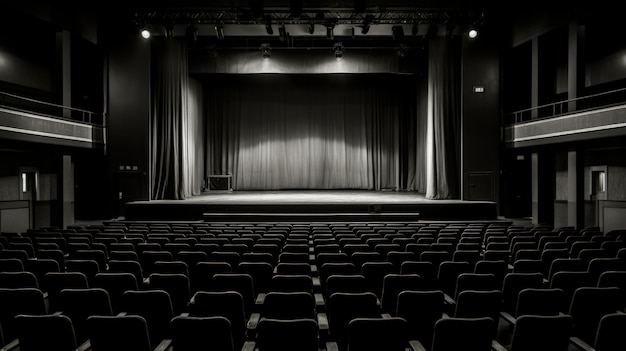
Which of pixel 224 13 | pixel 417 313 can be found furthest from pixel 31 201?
pixel 417 313

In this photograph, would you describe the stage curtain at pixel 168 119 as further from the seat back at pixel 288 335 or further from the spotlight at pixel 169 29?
the seat back at pixel 288 335

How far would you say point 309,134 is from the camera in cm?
2294

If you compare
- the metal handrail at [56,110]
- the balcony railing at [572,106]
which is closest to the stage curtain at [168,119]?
the metal handrail at [56,110]

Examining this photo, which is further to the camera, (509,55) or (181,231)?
(509,55)

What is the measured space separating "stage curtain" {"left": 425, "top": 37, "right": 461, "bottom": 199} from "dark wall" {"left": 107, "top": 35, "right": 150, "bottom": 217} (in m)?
9.88

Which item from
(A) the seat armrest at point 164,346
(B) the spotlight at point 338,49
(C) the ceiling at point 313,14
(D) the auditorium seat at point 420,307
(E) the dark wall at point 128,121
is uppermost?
(C) the ceiling at point 313,14

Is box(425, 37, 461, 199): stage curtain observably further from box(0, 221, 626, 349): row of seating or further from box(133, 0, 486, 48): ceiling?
box(0, 221, 626, 349): row of seating

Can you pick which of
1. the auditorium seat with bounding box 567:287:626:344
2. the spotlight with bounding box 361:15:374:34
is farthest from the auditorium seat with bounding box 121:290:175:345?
the spotlight with bounding box 361:15:374:34

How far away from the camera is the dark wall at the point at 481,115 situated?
663 inches

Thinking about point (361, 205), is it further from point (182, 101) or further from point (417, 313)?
point (417, 313)

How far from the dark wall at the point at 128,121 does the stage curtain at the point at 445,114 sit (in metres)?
9.88

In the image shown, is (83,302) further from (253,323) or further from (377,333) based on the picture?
(377,333)

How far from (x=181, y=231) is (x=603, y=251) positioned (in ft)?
22.3

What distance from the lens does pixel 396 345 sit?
2.99 meters
